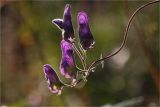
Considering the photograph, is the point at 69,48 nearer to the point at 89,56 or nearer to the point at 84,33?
the point at 84,33

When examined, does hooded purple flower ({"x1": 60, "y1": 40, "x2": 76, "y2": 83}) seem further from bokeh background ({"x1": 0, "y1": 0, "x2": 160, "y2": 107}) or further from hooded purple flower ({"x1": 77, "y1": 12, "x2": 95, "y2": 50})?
bokeh background ({"x1": 0, "y1": 0, "x2": 160, "y2": 107})

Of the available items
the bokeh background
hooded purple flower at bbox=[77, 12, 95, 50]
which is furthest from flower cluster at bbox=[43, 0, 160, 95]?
the bokeh background

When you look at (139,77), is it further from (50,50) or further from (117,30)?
(50,50)

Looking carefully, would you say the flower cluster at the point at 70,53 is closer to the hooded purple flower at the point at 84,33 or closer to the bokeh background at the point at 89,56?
the hooded purple flower at the point at 84,33

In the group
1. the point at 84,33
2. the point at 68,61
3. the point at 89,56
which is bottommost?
the point at 68,61

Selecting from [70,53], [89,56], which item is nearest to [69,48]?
[70,53]

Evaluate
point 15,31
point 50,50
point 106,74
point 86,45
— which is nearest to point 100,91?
point 106,74
